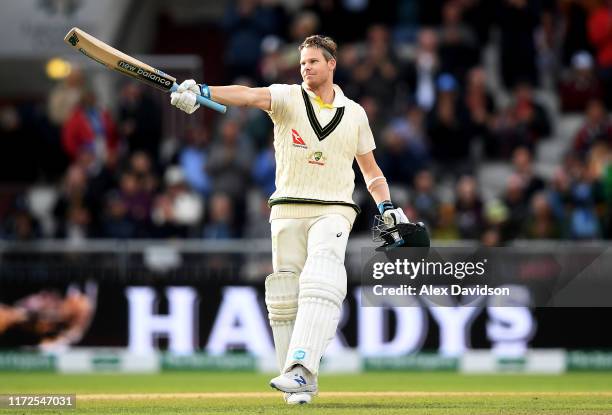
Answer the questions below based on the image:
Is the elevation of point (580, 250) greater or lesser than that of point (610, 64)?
lesser

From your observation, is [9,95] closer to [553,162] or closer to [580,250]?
[553,162]

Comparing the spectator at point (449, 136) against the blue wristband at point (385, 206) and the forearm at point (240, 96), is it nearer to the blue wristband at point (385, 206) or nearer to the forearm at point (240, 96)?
the blue wristband at point (385, 206)

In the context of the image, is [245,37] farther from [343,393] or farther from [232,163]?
[343,393]

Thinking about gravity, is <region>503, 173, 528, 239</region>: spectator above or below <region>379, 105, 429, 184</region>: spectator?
below

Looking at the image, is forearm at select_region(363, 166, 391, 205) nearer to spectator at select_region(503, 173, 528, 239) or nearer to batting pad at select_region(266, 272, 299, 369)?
batting pad at select_region(266, 272, 299, 369)

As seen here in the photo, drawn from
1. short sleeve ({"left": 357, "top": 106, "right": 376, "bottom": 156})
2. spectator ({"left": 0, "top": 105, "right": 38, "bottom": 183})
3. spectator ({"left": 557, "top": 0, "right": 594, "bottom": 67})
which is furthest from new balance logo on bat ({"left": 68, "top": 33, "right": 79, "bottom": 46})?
spectator ({"left": 557, "top": 0, "right": 594, "bottom": 67})

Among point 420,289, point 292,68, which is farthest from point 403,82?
point 420,289

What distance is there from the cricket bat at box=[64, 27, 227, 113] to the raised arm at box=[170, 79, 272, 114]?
11 centimetres

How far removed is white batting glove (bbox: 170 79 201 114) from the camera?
8.80m

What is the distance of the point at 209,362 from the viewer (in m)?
15.1

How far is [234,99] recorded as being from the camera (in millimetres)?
9016

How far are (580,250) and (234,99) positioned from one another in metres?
6.23

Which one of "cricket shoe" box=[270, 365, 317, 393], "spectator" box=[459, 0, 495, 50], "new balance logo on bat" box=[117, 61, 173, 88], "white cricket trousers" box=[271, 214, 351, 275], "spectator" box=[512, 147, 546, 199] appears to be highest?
"spectator" box=[459, 0, 495, 50]

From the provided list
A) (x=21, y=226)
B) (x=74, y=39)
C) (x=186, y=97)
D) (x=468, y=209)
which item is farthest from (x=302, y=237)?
(x=21, y=226)
